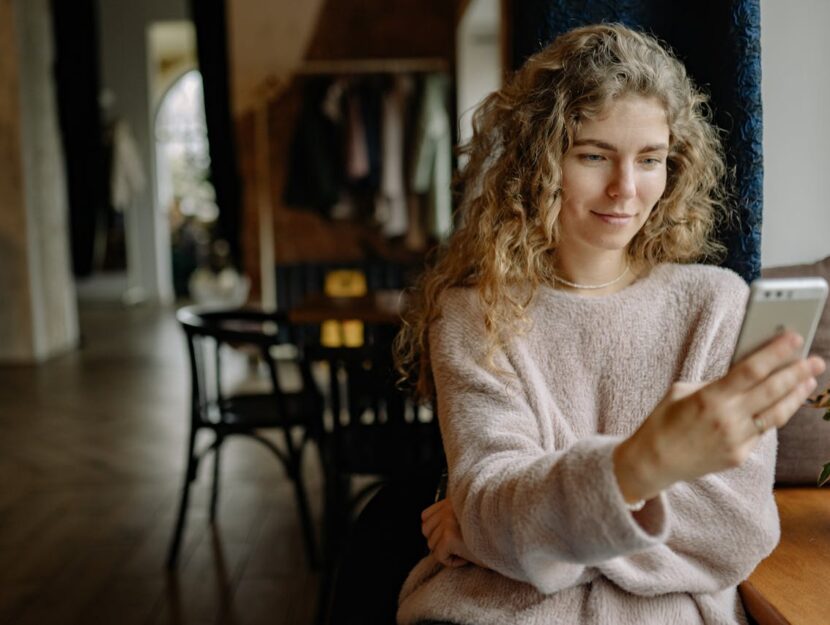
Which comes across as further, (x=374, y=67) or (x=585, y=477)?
(x=374, y=67)

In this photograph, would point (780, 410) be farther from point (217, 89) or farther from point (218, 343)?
point (217, 89)

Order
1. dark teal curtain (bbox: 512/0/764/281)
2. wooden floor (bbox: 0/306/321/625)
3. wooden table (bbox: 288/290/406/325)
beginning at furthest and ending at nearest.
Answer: wooden table (bbox: 288/290/406/325), wooden floor (bbox: 0/306/321/625), dark teal curtain (bbox: 512/0/764/281)

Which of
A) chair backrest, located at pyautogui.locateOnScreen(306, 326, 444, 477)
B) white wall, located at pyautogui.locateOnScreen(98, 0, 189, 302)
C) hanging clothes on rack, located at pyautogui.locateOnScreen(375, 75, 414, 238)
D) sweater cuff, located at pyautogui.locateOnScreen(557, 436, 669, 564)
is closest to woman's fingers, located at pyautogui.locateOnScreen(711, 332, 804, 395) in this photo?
sweater cuff, located at pyautogui.locateOnScreen(557, 436, 669, 564)

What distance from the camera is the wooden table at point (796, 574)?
101 cm

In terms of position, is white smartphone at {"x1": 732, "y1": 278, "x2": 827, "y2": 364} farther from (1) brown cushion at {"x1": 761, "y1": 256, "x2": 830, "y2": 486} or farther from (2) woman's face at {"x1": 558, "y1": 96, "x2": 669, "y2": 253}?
(1) brown cushion at {"x1": 761, "y1": 256, "x2": 830, "y2": 486}

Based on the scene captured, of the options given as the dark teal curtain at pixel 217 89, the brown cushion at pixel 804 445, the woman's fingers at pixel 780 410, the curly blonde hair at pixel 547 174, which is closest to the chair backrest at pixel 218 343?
the curly blonde hair at pixel 547 174

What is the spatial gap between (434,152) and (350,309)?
257 cm

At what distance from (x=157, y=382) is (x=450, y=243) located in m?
4.35

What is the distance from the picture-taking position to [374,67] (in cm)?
558

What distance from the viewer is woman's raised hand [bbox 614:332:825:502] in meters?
0.79

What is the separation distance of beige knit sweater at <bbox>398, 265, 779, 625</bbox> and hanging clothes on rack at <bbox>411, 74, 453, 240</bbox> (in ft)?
14.1

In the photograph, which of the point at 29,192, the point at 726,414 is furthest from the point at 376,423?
the point at 29,192

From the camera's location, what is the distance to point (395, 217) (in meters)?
5.70

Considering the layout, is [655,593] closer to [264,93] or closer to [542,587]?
[542,587]
